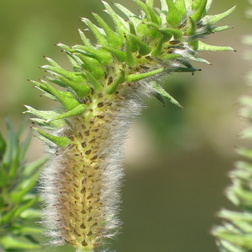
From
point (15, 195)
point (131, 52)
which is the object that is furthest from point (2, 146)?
point (131, 52)

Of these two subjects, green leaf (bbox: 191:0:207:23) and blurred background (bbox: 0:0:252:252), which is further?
blurred background (bbox: 0:0:252:252)

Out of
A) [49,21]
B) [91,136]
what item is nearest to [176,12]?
[91,136]

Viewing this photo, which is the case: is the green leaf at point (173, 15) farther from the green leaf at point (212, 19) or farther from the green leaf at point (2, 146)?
the green leaf at point (2, 146)

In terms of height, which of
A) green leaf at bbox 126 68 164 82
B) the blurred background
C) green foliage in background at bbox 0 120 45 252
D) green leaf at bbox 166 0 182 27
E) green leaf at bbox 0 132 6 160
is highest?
Answer: the blurred background

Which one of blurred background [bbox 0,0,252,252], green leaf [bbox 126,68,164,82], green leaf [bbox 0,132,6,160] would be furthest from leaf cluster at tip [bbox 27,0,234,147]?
blurred background [bbox 0,0,252,252]

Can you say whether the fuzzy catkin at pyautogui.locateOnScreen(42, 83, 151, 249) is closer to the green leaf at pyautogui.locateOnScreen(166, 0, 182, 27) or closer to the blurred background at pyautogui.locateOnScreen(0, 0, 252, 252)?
the green leaf at pyautogui.locateOnScreen(166, 0, 182, 27)

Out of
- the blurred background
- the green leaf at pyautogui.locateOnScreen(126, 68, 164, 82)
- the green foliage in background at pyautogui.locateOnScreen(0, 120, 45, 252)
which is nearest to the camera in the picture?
the green leaf at pyautogui.locateOnScreen(126, 68, 164, 82)

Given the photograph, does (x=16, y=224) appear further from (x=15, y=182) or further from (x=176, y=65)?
(x=176, y=65)

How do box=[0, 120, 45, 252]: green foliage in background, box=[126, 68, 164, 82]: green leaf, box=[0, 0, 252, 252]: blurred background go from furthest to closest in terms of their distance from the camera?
1. box=[0, 0, 252, 252]: blurred background
2. box=[0, 120, 45, 252]: green foliage in background
3. box=[126, 68, 164, 82]: green leaf

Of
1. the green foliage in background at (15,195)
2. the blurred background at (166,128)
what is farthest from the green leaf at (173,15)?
the blurred background at (166,128)
